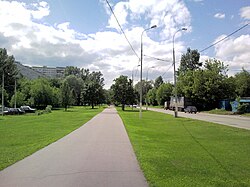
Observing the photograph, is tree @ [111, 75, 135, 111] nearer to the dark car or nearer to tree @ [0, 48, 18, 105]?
the dark car

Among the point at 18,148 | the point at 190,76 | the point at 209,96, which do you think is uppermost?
the point at 190,76

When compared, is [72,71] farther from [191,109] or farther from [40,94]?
[191,109]

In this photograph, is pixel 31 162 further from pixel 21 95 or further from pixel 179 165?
pixel 21 95

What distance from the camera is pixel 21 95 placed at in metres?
71.9

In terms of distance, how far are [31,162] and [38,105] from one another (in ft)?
243

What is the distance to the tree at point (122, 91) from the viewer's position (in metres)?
78.6

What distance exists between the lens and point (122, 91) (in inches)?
3093

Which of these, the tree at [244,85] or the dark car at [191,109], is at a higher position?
the tree at [244,85]

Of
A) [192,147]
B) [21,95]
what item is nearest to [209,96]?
[21,95]

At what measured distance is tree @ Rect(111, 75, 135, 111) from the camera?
3095 inches

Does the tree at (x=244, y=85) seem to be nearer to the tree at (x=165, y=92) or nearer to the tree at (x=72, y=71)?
the tree at (x=165, y=92)

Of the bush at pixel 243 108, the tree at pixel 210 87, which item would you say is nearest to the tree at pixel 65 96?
the tree at pixel 210 87

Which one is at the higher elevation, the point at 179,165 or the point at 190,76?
the point at 190,76

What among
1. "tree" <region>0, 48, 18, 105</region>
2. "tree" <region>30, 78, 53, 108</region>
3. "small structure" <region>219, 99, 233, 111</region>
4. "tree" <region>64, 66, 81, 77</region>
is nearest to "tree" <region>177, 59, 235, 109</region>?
"small structure" <region>219, 99, 233, 111</region>
